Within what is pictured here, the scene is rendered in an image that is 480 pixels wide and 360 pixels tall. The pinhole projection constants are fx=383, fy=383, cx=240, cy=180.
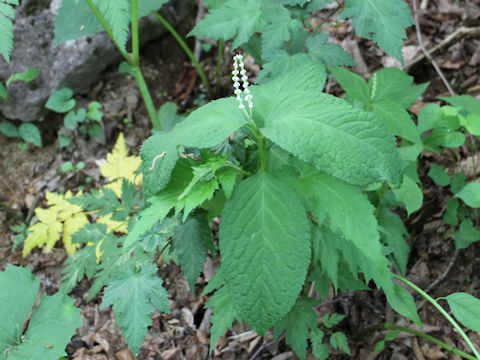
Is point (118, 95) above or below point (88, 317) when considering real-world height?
above

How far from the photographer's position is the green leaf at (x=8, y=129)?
3.96m

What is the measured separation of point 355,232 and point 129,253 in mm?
1107

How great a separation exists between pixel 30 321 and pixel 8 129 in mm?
2831

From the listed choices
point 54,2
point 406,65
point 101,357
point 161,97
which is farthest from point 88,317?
point 406,65

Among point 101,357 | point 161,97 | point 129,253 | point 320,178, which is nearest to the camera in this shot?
point 320,178

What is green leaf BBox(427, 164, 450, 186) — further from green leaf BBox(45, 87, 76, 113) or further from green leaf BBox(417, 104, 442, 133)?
green leaf BBox(45, 87, 76, 113)

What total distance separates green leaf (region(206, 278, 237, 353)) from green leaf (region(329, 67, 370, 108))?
1324 millimetres

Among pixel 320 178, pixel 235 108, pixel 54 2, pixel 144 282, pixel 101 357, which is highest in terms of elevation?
pixel 54 2

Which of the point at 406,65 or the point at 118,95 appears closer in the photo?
the point at 406,65

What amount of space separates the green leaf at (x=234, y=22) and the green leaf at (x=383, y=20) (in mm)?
548

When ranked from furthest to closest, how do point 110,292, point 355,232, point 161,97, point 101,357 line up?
1. point 161,97
2. point 101,357
3. point 110,292
4. point 355,232

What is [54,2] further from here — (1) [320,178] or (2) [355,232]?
(2) [355,232]

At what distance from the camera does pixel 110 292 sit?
168cm

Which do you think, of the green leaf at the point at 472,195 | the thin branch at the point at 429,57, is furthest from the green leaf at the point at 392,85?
the thin branch at the point at 429,57
